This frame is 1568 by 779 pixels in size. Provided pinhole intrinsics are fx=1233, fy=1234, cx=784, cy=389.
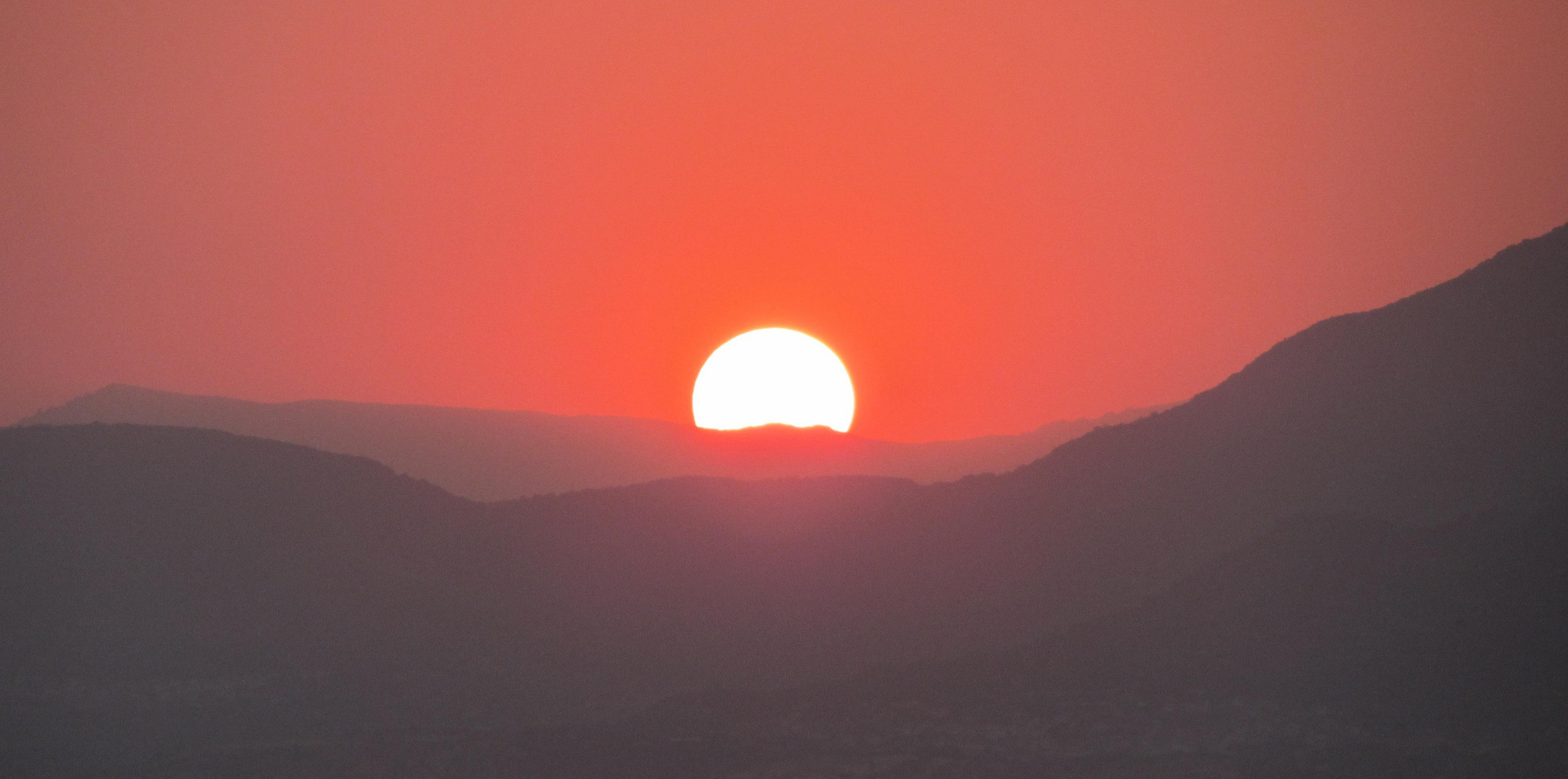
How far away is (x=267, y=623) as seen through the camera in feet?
91.2

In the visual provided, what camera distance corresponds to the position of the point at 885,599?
96.2ft

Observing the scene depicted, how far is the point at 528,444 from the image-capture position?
63.7 metres

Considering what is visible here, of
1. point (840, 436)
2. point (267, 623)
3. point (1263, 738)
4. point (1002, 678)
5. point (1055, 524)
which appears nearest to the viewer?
point (1263, 738)

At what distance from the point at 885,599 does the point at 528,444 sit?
37824 mm

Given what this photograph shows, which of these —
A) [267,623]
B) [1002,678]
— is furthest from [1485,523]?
[267,623]

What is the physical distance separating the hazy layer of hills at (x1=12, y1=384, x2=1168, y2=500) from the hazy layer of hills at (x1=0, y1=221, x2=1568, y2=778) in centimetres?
2544

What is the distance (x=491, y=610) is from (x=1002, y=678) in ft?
39.2

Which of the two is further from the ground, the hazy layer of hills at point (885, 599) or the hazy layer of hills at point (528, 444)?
the hazy layer of hills at point (528, 444)

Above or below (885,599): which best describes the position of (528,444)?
above

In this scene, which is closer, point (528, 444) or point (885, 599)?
point (885, 599)

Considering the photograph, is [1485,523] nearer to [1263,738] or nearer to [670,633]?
[1263,738]

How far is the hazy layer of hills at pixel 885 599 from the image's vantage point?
22.4 m

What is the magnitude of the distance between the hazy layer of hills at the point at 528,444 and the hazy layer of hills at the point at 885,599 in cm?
2544

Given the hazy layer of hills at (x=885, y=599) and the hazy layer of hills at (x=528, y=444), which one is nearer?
the hazy layer of hills at (x=885, y=599)
